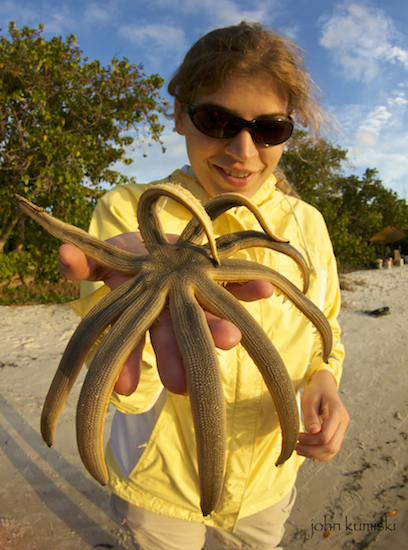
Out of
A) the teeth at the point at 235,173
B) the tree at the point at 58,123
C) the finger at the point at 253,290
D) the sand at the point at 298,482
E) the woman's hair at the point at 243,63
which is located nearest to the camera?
the finger at the point at 253,290

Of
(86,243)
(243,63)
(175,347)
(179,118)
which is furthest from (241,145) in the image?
(175,347)

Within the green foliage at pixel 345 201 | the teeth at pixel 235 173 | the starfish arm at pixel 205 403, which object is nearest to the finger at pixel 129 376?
the starfish arm at pixel 205 403

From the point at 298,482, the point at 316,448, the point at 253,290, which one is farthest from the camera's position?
the point at 298,482

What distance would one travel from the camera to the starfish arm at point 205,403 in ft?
3.19

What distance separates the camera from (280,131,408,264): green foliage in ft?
46.8

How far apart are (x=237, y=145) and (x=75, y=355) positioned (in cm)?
142

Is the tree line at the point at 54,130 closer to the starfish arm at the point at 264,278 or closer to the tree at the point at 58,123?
the tree at the point at 58,123

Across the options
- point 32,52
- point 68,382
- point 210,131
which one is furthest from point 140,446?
point 32,52

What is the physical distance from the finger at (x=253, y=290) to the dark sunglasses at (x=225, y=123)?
0.97 m

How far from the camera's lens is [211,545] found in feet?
10.4

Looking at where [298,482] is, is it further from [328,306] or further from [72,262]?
[72,262]

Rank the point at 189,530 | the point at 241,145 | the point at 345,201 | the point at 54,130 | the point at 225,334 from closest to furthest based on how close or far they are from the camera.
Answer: the point at 225,334 → the point at 241,145 → the point at 189,530 → the point at 54,130 → the point at 345,201

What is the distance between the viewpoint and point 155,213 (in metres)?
1.45


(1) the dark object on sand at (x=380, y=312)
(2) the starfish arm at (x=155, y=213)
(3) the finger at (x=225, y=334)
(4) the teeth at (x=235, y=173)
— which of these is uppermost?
(4) the teeth at (x=235, y=173)
